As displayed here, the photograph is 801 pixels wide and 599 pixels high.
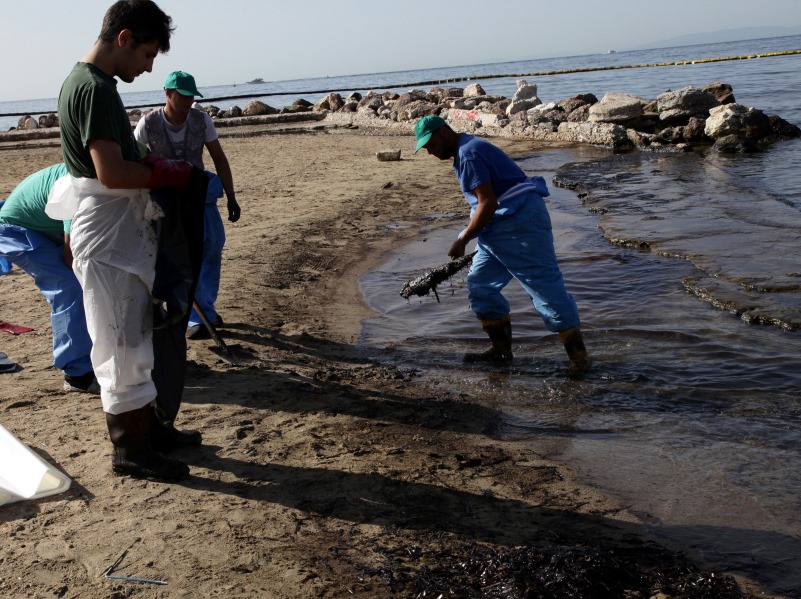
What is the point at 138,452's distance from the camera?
3.60 m

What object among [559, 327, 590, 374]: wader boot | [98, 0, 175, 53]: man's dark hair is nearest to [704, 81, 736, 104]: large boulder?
[559, 327, 590, 374]: wader boot

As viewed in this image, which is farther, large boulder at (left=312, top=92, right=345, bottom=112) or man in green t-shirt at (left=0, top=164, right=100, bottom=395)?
large boulder at (left=312, top=92, right=345, bottom=112)

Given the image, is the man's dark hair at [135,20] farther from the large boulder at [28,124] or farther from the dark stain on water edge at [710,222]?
the large boulder at [28,124]

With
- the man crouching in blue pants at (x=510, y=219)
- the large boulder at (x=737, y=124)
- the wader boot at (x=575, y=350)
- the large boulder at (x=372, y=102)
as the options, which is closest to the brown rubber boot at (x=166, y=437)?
the man crouching in blue pants at (x=510, y=219)

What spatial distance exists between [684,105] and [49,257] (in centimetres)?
1528

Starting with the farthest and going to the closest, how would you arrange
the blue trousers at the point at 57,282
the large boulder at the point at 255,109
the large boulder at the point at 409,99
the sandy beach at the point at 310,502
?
the large boulder at the point at 255,109 → the large boulder at the point at 409,99 → the blue trousers at the point at 57,282 → the sandy beach at the point at 310,502

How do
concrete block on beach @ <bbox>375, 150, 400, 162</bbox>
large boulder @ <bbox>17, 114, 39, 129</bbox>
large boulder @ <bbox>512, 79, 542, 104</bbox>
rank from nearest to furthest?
concrete block on beach @ <bbox>375, 150, 400, 162</bbox> < large boulder @ <bbox>512, 79, 542, 104</bbox> < large boulder @ <bbox>17, 114, 39, 129</bbox>

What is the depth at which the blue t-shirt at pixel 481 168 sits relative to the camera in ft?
16.1

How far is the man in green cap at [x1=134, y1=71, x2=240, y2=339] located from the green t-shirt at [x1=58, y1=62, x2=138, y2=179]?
84.5 inches

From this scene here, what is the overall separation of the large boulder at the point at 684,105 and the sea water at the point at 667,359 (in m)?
6.56

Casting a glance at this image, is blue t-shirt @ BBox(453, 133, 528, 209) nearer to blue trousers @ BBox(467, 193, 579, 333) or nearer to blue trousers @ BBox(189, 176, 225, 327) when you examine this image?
blue trousers @ BBox(467, 193, 579, 333)

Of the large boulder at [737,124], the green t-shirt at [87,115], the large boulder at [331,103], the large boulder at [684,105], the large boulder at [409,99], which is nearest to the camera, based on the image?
the green t-shirt at [87,115]

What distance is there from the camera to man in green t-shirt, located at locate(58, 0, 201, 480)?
3.16 meters

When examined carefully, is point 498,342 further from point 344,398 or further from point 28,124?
point 28,124
